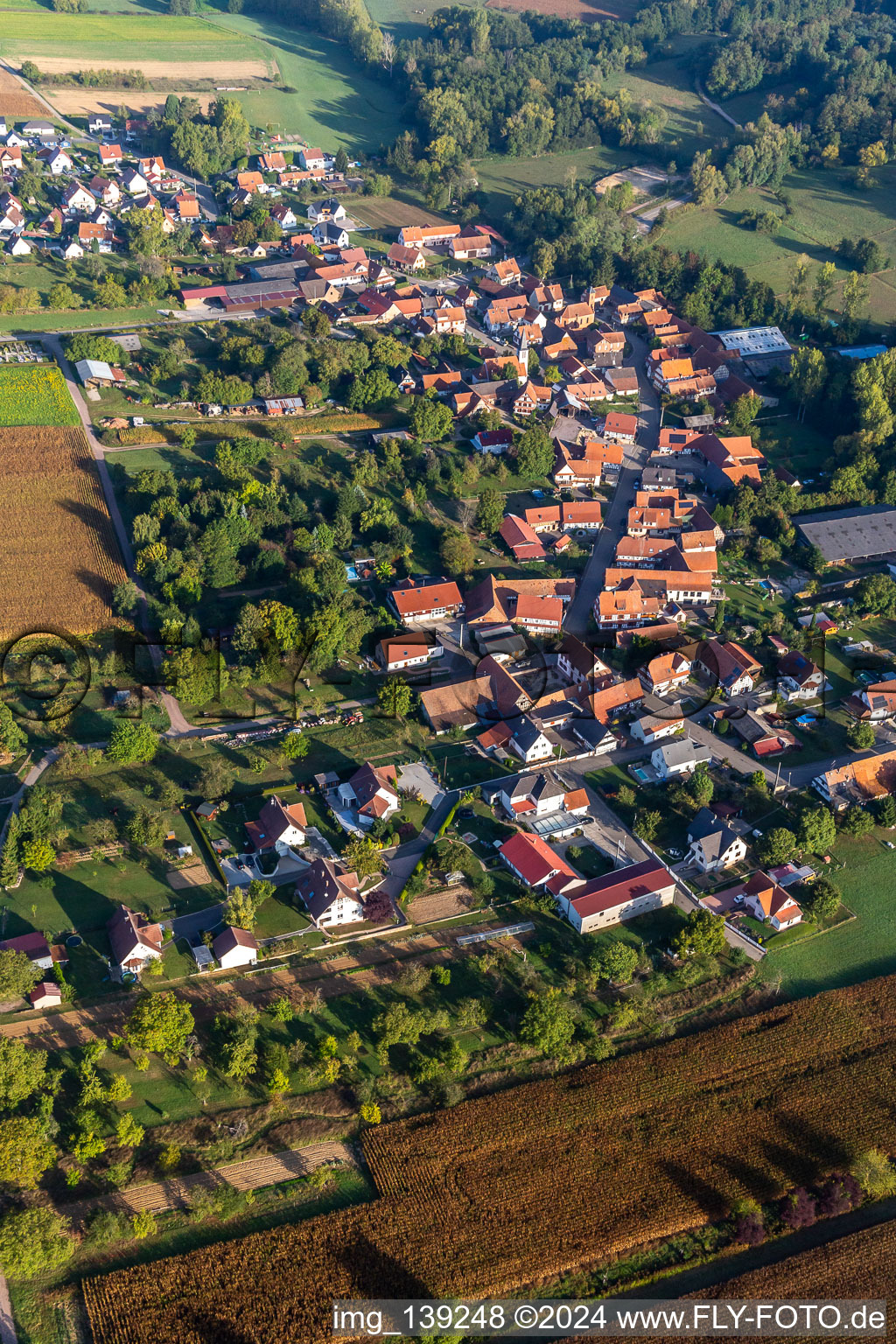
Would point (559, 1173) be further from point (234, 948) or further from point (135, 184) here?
point (135, 184)

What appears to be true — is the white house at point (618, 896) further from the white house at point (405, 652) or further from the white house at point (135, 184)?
the white house at point (135, 184)

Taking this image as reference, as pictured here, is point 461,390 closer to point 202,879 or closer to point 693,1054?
point 202,879

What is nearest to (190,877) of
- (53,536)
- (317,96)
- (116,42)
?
(53,536)

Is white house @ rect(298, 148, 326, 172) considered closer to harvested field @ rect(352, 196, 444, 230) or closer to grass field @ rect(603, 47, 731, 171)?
harvested field @ rect(352, 196, 444, 230)

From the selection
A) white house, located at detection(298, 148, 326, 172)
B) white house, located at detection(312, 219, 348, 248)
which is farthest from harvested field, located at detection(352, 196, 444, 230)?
white house, located at detection(298, 148, 326, 172)

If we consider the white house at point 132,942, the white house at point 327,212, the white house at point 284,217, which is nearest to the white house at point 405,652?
the white house at point 132,942

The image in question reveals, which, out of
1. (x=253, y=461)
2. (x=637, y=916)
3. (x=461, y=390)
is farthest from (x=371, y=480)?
(x=637, y=916)
